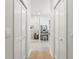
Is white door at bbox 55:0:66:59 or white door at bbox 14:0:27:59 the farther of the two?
white door at bbox 55:0:66:59

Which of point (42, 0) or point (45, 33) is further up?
point (42, 0)

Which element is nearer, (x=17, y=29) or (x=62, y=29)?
(x=17, y=29)

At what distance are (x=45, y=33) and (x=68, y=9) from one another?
41.1 feet

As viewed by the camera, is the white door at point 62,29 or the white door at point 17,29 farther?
the white door at point 62,29

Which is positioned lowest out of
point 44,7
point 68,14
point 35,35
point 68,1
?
point 35,35
